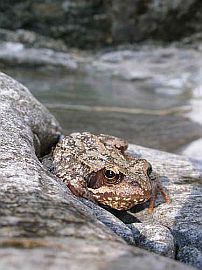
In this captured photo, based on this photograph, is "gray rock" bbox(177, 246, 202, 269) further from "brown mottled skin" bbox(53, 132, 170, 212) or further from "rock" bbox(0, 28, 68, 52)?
"rock" bbox(0, 28, 68, 52)

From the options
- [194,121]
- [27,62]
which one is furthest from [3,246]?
[27,62]

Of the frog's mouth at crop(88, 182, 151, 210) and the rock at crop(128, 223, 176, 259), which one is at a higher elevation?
the frog's mouth at crop(88, 182, 151, 210)

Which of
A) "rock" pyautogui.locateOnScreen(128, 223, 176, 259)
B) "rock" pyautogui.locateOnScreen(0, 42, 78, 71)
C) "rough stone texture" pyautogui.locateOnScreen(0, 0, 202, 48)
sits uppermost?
"rough stone texture" pyautogui.locateOnScreen(0, 0, 202, 48)

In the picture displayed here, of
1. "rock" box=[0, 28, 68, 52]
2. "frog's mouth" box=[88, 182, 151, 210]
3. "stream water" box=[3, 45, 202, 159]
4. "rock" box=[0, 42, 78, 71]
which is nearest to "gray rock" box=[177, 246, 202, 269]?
"frog's mouth" box=[88, 182, 151, 210]

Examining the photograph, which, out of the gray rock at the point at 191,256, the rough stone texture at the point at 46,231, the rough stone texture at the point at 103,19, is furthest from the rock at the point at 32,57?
the gray rock at the point at 191,256

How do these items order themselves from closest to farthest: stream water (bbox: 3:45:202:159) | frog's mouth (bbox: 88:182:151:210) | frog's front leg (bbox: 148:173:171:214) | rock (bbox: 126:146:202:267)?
rock (bbox: 126:146:202:267) → frog's mouth (bbox: 88:182:151:210) → frog's front leg (bbox: 148:173:171:214) → stream water (bbox: 3:45:202:159)

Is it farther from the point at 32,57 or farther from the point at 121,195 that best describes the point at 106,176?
the point at 32,57

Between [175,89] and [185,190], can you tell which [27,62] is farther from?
[185,190]

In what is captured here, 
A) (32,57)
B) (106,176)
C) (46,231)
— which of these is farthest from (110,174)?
(32,57)
